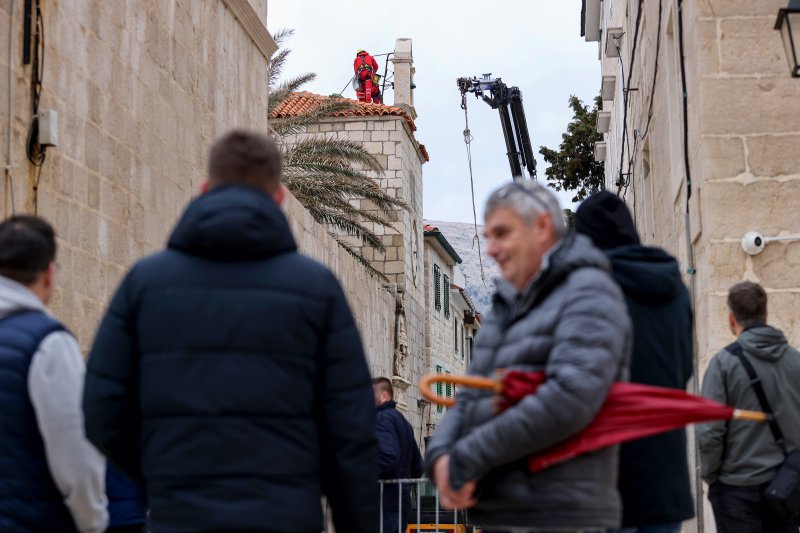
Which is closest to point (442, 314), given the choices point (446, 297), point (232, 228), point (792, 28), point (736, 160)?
point (446, 297)

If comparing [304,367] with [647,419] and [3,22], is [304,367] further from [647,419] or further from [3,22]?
[3,22]

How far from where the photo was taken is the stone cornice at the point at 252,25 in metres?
13.3

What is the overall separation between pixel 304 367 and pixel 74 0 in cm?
651

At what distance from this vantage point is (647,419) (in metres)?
3.14

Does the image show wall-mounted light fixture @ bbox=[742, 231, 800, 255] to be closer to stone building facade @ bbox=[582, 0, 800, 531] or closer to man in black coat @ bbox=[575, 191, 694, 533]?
stone building facade @ bbox=[582, 0, 800, 531]

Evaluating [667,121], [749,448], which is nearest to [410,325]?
[667,121]

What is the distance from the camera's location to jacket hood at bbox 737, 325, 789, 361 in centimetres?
536

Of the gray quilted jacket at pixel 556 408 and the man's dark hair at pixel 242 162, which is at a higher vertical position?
the man's dark hair at pixel 242 162

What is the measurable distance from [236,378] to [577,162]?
88.8 ft

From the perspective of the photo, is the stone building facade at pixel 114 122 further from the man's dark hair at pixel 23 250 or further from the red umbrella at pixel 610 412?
the red umbrella at pixel 610 412

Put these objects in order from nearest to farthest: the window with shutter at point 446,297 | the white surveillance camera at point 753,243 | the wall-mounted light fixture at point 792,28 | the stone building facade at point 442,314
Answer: the wall-mounted light fixture at point 792,28, the white surveillance camera at point 753,243, the stone building facade at point 442,314, the window with shutter at point 446,297

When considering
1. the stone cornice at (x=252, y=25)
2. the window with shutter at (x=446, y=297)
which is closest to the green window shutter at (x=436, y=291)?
the window with shutter at (x=446, y=297)

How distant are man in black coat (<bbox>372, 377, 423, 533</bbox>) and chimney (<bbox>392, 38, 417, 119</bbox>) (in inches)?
1027

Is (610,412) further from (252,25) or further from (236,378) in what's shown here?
(252,25)
